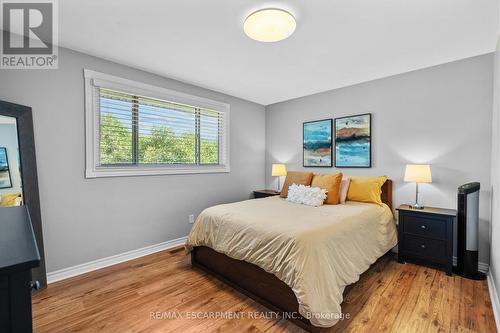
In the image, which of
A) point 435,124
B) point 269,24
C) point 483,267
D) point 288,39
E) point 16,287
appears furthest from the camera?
point 435,124

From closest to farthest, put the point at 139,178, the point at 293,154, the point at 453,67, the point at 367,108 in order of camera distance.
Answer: the point at 453,67, the point at 139,178, the point at 367,108, the point at 293,154

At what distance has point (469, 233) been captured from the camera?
8.00 feet

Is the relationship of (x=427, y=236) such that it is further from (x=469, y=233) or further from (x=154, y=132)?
(x=154, y=132)

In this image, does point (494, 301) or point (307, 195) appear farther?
point (307, 195)

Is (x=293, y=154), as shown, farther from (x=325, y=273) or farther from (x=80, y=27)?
(x=80, y=27)

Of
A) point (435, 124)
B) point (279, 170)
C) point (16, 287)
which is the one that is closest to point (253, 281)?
point (16, 287)

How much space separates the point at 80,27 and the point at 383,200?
12.8 ft

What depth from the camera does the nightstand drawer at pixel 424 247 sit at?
2565 millimetres

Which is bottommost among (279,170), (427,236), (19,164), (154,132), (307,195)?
(427,236)

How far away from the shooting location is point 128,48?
8.11 feet

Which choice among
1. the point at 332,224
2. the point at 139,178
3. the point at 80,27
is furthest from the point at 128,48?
the point at 332,224

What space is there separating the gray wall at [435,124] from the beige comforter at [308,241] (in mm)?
716

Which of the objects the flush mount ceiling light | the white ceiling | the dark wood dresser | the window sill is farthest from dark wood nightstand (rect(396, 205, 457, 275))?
the dark wood dresser

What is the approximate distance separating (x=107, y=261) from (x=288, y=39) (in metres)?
3.14
